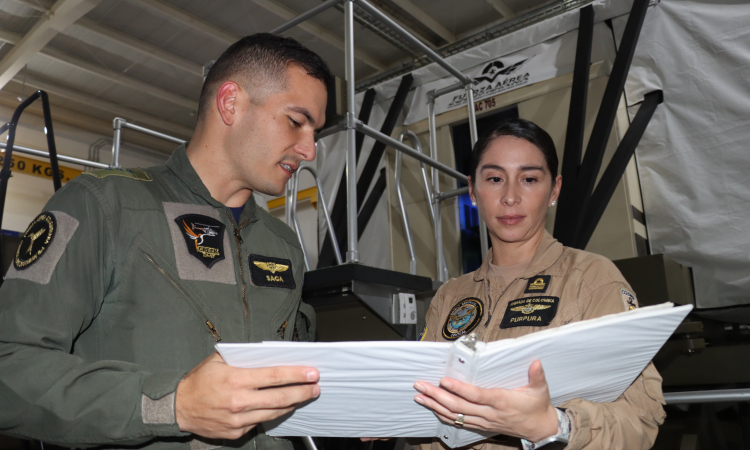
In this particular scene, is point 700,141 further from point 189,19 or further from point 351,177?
point 189,19

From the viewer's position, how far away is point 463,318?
145cm

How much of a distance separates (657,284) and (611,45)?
74.5 inches

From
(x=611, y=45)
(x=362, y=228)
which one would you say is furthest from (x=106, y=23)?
(x=611, y=45)

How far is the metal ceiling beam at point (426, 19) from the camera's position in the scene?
5594mm

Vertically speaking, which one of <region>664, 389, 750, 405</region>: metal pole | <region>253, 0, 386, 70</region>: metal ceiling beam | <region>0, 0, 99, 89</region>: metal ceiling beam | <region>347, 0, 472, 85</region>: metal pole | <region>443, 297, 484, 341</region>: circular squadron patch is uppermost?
<region>253, 0, 386, 70</region>: metal ceiling beam

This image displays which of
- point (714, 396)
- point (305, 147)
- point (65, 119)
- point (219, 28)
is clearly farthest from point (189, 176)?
point (65, 119)

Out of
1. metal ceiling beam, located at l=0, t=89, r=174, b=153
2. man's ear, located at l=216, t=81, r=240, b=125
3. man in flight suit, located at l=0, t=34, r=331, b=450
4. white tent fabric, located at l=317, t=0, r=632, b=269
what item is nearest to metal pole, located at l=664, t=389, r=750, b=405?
man in flight suit, located at l=0, t=34, r=331, b=450

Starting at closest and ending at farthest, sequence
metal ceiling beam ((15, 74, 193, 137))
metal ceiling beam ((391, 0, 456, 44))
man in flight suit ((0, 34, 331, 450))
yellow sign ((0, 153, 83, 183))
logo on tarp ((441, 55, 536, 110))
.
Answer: man in flight suit ((0, 34, 331, 450))
logo on tarp ((441, 55, 536, 110))
metal ceiling beam ((391, 0, 456, 44))
metal ceiling beam ((15, 74, 193, 137))
yellow sign ((0, 153, 83, 183))

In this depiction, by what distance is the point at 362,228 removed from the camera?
4930 mm

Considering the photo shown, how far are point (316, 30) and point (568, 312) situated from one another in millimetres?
5528

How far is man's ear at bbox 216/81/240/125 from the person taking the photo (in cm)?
146

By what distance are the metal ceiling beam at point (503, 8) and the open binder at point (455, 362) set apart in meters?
5.26

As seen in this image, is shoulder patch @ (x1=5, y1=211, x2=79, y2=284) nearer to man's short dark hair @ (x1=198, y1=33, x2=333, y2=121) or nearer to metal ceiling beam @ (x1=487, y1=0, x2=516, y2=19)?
man's short dark hair @ (x1=198, y1=33, x2=333, y2=121)

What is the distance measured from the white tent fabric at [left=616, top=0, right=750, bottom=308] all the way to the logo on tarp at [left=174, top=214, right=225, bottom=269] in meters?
3.13
